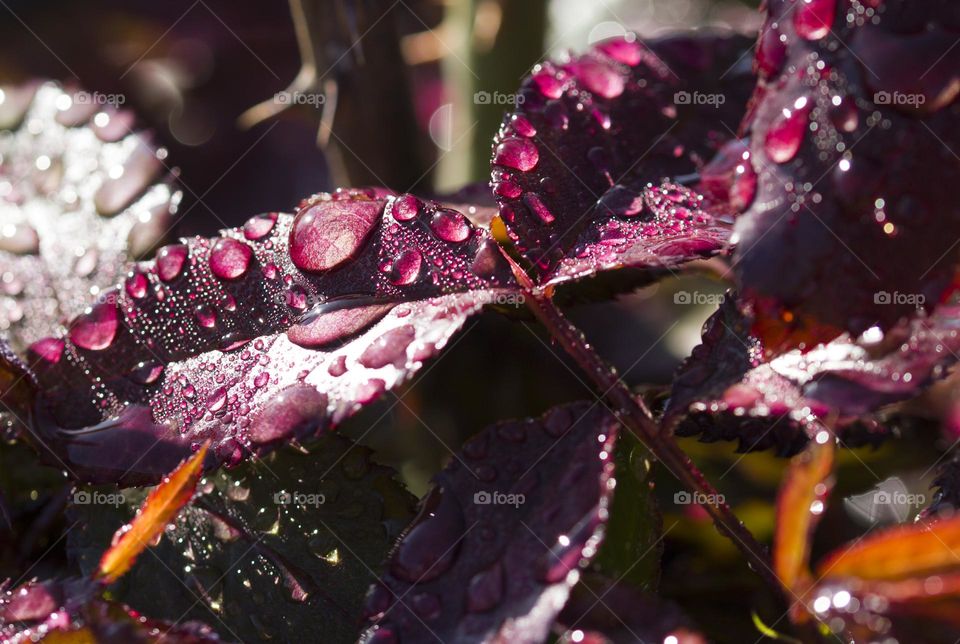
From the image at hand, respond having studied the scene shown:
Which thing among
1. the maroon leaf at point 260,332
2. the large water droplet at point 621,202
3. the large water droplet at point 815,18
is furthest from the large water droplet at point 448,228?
the large water droplet at point 815,18

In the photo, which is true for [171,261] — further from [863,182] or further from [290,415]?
[863,182]

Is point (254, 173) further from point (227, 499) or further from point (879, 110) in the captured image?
A: point (879, 110)

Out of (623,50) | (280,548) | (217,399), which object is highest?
(623,50)

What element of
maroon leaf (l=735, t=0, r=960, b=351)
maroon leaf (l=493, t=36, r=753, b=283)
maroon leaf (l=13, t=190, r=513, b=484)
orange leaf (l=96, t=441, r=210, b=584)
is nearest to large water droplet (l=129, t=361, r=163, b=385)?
maroon leaf (l=13, t=190, r=513, b=484)

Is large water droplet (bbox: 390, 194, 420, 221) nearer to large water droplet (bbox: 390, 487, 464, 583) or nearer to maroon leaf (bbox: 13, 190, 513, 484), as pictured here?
maroon leaf (bbox: 13, 190, 513, 484)

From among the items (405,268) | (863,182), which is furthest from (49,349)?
(863,182)

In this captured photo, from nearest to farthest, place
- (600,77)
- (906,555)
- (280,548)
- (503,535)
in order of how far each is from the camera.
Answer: (906,555), (503,535), (280,548), (600,77)
